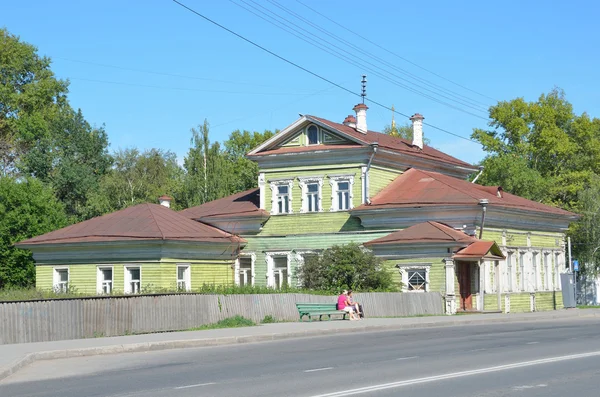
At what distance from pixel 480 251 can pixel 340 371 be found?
84.1ft

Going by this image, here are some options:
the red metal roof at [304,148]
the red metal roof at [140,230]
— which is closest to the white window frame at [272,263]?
the red metal roof at [140,230]

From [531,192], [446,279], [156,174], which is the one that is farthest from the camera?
[156,174]

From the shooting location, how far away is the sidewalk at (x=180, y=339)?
20.1m

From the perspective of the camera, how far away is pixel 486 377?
46.9ft

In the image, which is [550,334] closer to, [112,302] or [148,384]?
[112,302]

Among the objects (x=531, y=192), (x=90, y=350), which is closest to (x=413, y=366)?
(x=90, y=350)

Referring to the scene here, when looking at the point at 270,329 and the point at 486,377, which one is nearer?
the point at 486,377

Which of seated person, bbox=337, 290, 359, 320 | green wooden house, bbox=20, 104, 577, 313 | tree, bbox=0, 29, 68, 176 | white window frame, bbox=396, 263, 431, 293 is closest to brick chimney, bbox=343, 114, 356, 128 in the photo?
green wooden house, bbox=20, 104, 577, 313

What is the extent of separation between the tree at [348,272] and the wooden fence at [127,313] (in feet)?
15.0

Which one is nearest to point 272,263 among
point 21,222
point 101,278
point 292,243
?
point 292,243

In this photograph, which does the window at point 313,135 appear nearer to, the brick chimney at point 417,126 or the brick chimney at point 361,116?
the brick chimney at point 361,116

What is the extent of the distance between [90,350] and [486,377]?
10.4 m

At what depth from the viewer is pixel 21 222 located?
57.7 metres

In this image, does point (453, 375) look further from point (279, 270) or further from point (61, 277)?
point (61, 277)
